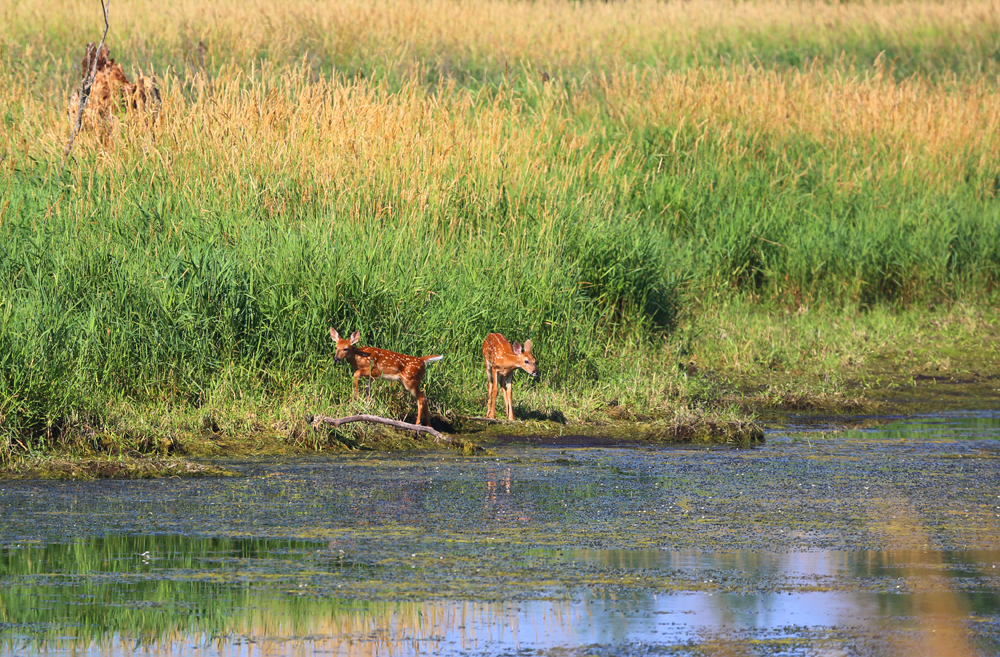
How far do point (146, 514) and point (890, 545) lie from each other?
360 centimetres

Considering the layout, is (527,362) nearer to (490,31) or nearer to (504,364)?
(504,364)

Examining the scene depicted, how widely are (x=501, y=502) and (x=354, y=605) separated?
2165mm

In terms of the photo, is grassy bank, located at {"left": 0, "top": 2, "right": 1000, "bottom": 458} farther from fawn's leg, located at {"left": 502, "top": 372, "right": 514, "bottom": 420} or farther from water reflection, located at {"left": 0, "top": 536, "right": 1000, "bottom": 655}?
water reflection, located at {"left": 0, "top": 536, "right": 1000, "bottom": 655}

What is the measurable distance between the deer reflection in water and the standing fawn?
3.28 feet

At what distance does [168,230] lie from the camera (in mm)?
Result: 10305

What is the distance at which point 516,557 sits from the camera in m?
6.18

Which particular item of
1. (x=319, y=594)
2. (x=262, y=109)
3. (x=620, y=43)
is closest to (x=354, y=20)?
(x=620, y=43)

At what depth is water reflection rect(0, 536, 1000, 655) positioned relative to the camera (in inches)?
193

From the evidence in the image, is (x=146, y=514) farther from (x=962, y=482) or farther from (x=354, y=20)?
(x=354, y=20)

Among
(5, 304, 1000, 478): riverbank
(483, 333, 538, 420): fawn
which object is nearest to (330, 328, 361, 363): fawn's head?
(5, 304, 1000, 478): riverbank

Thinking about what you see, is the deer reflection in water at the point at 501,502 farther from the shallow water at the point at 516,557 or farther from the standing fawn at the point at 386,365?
the standing fawn at the point at 386,365

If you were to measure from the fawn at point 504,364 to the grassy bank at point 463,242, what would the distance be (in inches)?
14.3

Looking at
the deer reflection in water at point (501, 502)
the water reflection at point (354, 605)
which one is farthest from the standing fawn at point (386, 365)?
the water reflection at point (354, 605)

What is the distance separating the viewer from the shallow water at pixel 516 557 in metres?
5.00
